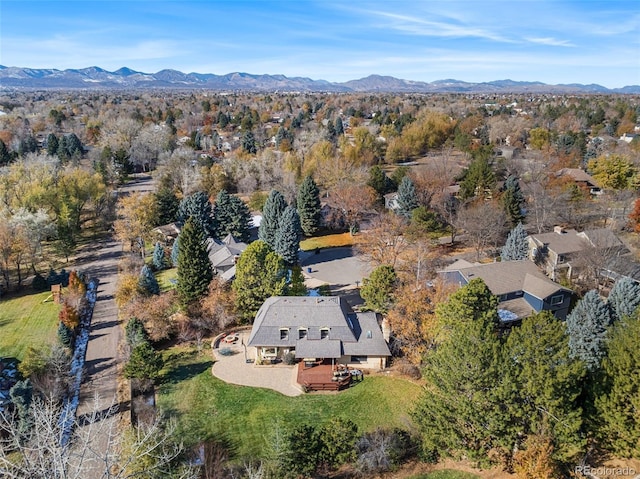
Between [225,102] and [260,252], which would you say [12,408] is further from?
[225,102]

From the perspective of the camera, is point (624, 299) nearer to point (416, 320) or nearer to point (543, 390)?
point (416, 320)

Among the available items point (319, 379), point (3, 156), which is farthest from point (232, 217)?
point (3, 156)

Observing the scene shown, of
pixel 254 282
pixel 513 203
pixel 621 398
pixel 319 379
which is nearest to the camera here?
pixel 621 398

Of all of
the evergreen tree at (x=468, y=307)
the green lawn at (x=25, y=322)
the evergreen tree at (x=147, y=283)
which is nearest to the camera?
the evergreen tree at (x=468, y=307)

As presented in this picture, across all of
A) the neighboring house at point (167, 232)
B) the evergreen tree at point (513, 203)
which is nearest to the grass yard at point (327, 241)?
the neighboring house at point (167, 232)

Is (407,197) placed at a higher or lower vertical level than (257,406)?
higher

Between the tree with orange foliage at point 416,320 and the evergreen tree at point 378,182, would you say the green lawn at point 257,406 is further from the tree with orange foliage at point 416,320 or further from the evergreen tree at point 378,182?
the evergreen tree at point 378,182
